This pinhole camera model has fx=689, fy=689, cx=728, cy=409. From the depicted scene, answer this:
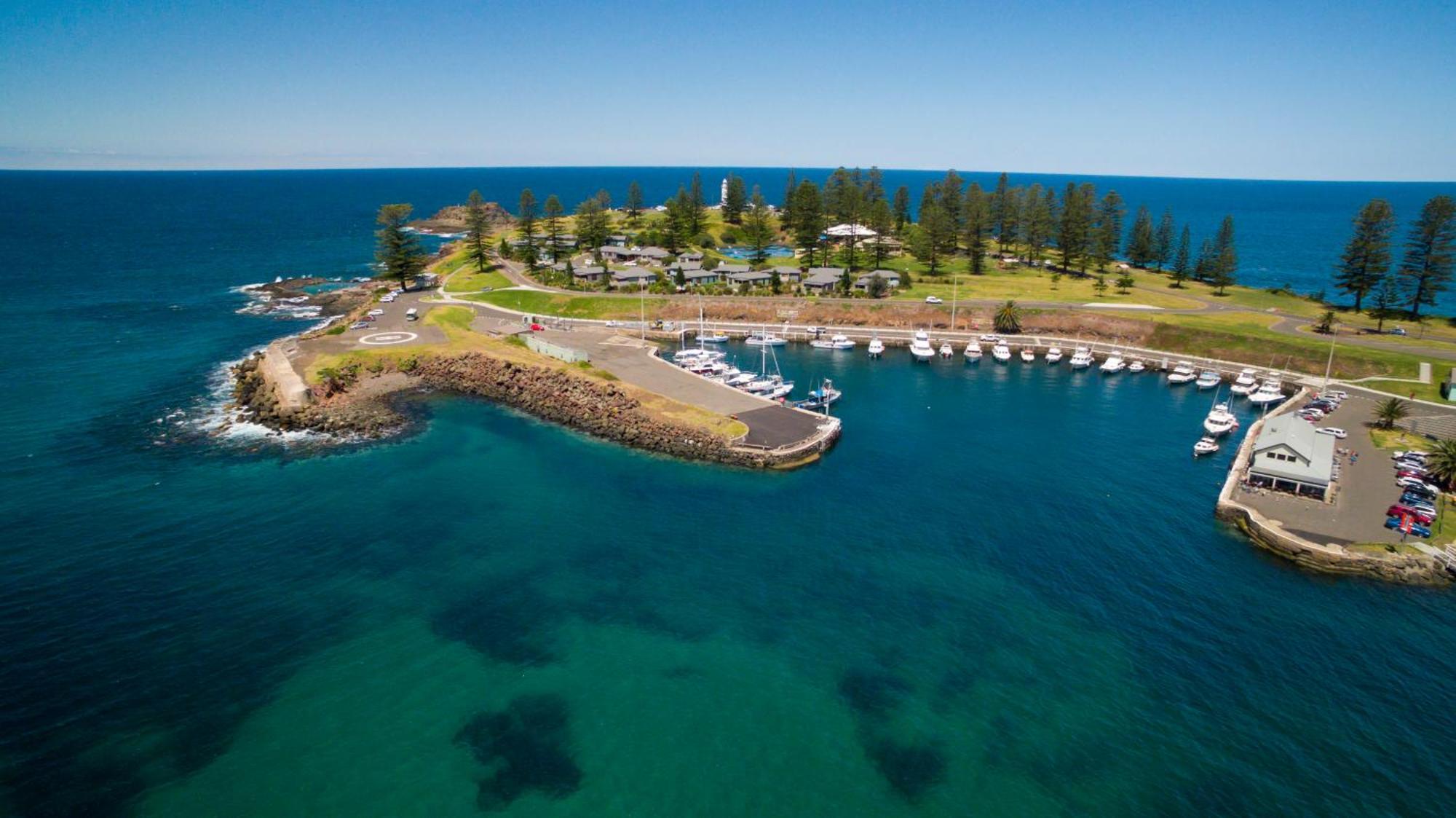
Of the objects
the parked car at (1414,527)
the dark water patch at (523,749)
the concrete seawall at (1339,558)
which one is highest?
the parked car at (1414,527)

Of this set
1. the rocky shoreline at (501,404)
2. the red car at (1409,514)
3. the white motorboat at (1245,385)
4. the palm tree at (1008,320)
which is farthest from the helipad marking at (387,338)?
the white motorboat at (1245,385)

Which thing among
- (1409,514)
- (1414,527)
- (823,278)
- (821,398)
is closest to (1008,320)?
(823,278)

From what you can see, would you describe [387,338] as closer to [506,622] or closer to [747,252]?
[506,622]

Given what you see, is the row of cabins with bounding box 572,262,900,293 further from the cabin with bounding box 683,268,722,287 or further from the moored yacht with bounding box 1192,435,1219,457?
the moored yacht with bounding box 1192,435,1219,457

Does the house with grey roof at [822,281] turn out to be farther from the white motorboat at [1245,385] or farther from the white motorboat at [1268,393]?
the white motorboat at [1268,393]

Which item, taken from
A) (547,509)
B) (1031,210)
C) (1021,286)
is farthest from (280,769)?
(1031,210)

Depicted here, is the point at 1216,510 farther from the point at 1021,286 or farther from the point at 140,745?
the point at 1021,286

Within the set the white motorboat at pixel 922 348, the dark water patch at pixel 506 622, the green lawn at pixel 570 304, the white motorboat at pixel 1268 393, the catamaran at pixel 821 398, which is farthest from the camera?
the green lawn at pixel 570 304
